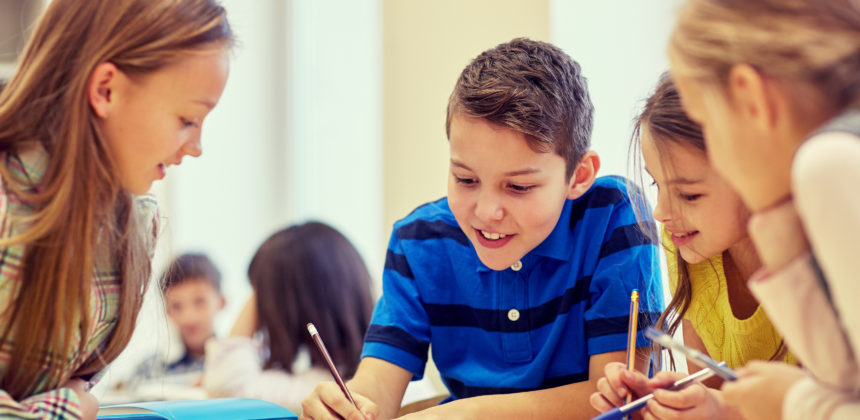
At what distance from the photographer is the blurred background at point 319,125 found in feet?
5.68

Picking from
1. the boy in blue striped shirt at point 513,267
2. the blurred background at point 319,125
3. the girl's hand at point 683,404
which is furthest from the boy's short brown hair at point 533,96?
the blurred background at point 319,125

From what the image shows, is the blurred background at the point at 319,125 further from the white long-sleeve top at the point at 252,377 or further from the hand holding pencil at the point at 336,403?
the hand holding pencil at the point at 336,403

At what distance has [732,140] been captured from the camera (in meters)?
0.56

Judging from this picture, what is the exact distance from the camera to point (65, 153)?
2.53 ft

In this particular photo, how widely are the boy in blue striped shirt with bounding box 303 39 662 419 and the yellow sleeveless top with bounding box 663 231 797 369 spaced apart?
54mm

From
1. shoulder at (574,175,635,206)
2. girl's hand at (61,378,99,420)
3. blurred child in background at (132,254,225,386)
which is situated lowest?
blurred child in background at (132,254,225,386)

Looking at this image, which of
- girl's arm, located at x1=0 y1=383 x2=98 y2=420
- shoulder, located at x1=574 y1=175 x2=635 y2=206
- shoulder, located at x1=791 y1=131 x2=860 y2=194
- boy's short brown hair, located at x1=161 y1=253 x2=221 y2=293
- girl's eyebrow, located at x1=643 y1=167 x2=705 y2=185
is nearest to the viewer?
shoulder, located at x1=791 y1=131 x2=860 y2=194

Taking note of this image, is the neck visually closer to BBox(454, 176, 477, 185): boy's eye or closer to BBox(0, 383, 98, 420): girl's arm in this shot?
BBox(454, 176, 477, 185): boy's eye

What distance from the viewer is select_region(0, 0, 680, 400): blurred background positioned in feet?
5.68

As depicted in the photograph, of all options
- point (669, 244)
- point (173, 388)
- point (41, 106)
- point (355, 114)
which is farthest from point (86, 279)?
point (355, 114)

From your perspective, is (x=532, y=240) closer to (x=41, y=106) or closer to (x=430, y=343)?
(x=430, y=343)


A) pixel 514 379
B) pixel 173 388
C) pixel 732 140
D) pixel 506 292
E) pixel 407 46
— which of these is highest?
pixel 407 46

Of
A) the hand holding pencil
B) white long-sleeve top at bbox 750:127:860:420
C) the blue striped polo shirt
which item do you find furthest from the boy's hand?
white long-sleeve top at bbox 750:127:860:420

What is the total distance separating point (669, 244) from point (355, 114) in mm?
1796
